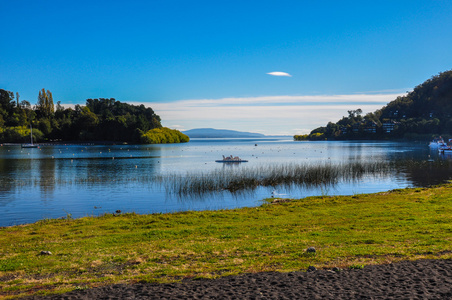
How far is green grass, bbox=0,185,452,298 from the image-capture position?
30.2 ft

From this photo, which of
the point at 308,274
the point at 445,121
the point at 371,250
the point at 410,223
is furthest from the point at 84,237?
A: the point at 445,121

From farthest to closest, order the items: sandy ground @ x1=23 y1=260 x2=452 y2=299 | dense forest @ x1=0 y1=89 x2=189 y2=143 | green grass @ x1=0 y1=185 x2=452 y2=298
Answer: dense forest @ x1=0 y1=89 x2=189 y2=143, green grass @ x1=0 y1=185 x2=452 y2=298, sandy ground @ x1=23 y1=260 x2=452 y2=299

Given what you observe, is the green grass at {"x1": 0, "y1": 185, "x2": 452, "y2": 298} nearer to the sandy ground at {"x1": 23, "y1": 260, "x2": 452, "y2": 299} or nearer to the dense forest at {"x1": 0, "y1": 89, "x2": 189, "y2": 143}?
the sandy ground at {"x1": 23, "y1": 260, "x2": 452, "y2": 299}

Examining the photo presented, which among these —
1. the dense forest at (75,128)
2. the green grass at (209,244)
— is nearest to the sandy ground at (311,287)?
the green grass at (209,244)

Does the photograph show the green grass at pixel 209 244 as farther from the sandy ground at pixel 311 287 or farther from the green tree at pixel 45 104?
the green tree at pixel 45 104

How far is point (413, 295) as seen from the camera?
23.6 ft

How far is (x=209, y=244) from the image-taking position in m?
12.0

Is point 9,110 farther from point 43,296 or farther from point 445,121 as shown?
point 445,121

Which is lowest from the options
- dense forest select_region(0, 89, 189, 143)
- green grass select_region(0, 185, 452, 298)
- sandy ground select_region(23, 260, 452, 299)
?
green grass select_region(0, 185, 452, 298)

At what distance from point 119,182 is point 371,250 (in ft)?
104

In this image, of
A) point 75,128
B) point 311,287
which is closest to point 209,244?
point 311,287

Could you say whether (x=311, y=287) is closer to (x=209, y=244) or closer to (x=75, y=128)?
(x=209, y=244)

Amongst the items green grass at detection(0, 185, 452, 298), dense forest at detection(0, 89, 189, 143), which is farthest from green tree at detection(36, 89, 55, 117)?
green grass at detection(0, 185, 452, 298)

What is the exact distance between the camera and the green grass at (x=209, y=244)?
9203 mm
